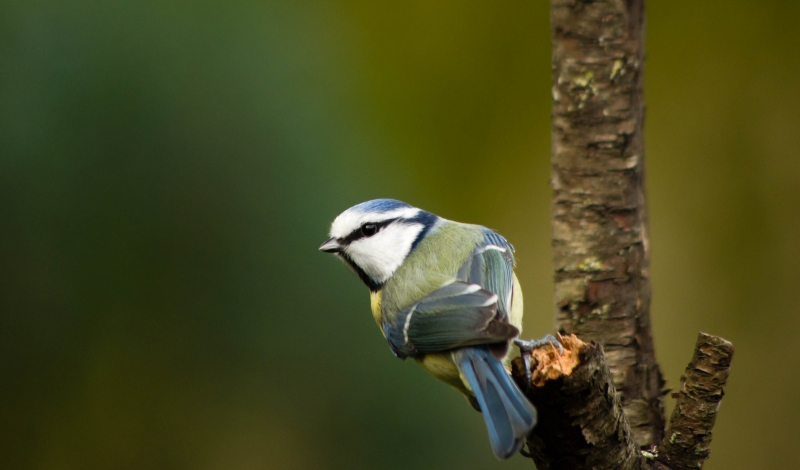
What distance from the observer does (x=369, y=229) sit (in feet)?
4.81

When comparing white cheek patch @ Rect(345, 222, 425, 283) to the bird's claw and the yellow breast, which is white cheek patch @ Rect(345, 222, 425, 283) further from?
the bird's claw

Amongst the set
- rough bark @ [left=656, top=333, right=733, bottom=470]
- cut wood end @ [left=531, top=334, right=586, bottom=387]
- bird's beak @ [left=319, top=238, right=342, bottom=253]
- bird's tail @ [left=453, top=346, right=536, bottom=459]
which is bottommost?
rough bark @ [left=656, top=333, right=733, bottom=470]

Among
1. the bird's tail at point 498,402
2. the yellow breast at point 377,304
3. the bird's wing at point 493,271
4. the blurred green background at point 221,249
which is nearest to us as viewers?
the bird's tail at point 498,402

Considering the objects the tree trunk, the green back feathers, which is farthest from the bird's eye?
the tree trunk

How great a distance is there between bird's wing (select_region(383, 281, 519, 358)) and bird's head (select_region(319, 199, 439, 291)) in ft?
0.55

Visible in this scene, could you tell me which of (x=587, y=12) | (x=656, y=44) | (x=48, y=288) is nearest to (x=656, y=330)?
(x=656, y=44)

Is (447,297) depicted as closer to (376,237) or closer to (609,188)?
(376,237)

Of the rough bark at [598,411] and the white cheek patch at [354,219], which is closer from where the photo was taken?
the rough bark at [598,411]

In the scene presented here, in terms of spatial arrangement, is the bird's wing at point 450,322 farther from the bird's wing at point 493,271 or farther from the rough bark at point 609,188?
the rough bark at point 609,188

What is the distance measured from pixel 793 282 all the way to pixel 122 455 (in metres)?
2.37

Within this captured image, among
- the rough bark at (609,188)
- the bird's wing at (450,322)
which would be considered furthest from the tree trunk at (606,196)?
the bird's wing at (450,322)

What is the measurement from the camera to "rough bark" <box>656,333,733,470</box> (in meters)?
1.15

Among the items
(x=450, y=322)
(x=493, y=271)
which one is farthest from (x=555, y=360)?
(x=493, y=271)

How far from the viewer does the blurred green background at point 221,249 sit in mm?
1871
